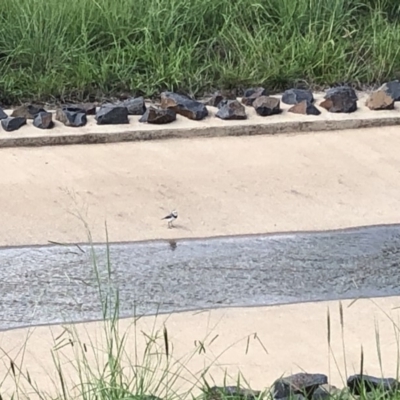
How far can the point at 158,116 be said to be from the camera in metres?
6.92

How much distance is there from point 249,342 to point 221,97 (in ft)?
11.5

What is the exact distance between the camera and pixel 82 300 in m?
4.53

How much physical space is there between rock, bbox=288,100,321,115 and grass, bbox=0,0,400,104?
66 centimetres

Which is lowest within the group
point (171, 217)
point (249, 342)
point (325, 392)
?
point (171, 217)

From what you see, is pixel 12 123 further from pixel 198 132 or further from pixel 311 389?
pixel 311 389

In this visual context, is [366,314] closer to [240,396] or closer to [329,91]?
[240,396]

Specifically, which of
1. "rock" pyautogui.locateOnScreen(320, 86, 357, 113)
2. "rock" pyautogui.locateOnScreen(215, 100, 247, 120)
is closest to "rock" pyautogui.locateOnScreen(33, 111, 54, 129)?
"rock" pyautogui.locateOnScreen(215, 100, 247, 120)

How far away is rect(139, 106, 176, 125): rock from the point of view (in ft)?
22.7

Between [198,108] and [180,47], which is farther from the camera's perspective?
[180,47]

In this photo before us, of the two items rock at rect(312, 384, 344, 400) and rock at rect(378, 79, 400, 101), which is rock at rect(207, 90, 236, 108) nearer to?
rock at rect(378, 79, 400, 101)

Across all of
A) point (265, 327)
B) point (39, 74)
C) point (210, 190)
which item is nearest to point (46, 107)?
point (39, 74)

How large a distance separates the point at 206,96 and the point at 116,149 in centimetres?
127

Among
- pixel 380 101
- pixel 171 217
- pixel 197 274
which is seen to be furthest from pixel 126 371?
pixel 380 101

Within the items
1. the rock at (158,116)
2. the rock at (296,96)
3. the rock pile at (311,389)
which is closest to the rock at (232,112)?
the rock at (158,116)
